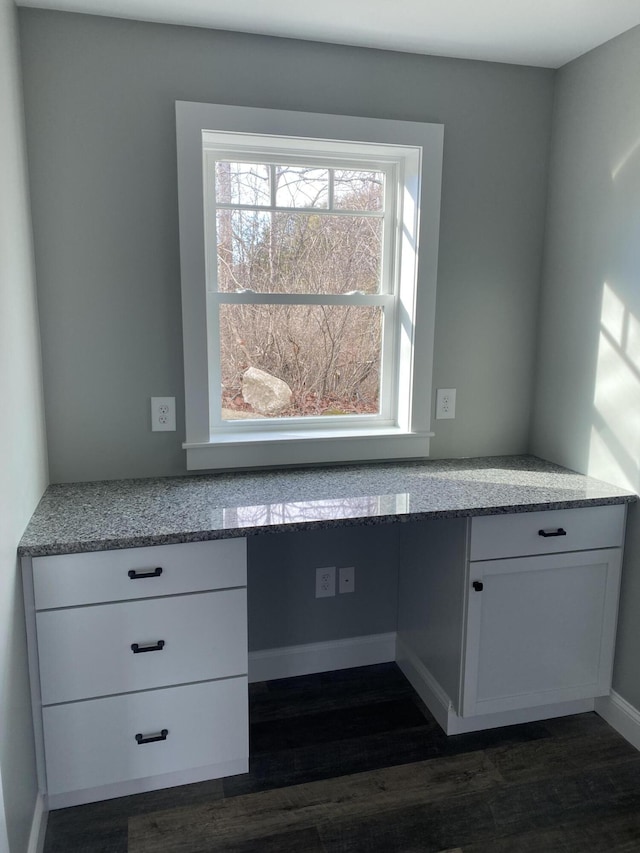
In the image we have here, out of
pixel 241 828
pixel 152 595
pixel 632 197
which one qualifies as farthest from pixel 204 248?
pixel 241 828

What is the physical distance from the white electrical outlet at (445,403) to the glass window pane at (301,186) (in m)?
0.86

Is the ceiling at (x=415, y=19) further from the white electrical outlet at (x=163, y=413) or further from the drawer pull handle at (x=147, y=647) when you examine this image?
the drawer pull handle at (x=147, y=647)

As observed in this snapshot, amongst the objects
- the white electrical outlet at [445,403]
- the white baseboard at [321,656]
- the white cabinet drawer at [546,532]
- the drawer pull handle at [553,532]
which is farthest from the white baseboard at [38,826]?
the white electrical outlet at [445,403]

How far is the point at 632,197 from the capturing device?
2.01 metres

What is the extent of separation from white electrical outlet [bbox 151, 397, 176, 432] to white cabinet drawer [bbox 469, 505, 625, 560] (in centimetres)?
110

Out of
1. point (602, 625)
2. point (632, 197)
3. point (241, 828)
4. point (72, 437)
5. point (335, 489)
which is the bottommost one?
point (241, 828)

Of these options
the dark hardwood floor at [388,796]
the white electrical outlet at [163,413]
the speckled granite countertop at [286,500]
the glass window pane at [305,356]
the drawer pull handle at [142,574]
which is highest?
the glass window pane at [305,356]

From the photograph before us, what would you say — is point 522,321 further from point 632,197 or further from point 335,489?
point 335,489

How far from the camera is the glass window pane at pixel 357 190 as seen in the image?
7.58ft

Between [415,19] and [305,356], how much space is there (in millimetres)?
1166

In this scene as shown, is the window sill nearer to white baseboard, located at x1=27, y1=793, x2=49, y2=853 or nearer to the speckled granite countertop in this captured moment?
the speckled granite countertop

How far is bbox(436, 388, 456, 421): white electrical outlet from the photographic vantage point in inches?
95.8

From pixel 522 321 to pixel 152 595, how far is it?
5.78ft

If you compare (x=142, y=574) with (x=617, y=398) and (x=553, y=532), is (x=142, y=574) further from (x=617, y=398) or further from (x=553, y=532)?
(x=617, y=398)
